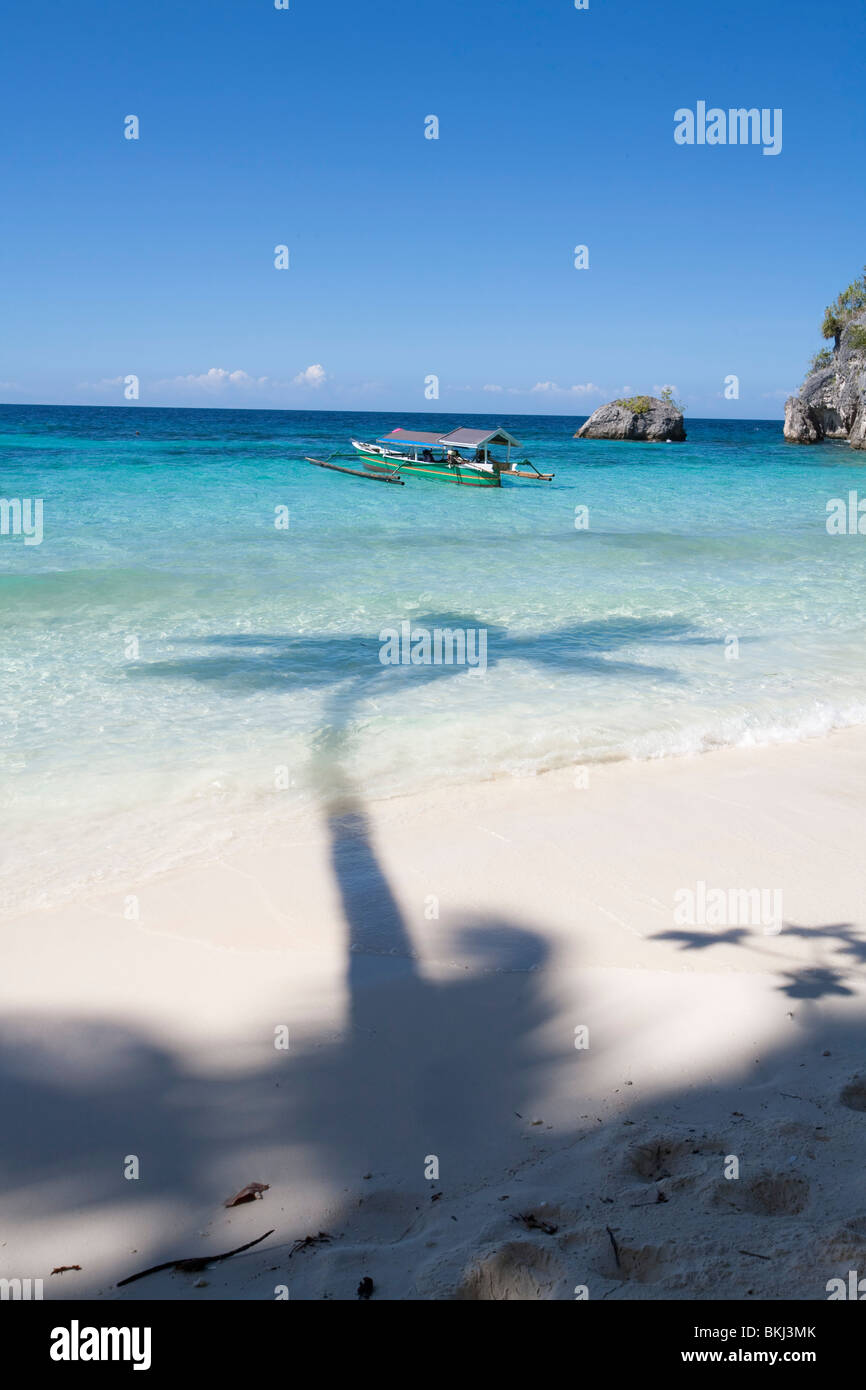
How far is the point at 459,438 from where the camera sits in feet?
134

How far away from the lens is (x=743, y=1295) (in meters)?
2.42

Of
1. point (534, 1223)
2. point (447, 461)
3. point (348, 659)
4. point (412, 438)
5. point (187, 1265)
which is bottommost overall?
point (187, 1265)

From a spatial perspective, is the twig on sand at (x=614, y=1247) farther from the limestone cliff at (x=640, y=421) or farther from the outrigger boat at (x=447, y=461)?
the limestone cliff at (x=640, y=421)

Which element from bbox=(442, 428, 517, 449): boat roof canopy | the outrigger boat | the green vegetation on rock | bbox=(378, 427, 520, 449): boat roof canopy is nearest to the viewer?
the outrigger boat

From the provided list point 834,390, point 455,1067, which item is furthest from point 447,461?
point 834,390

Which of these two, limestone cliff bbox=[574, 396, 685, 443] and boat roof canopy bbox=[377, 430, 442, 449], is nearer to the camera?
boat roof canopy bbox=[377, 430, 442, 449]

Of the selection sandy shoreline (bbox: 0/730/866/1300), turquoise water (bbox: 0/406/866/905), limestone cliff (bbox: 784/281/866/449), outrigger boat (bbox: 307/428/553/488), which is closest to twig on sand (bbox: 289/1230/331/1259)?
sandy shoreline (bbox: 0/730/866/1300)

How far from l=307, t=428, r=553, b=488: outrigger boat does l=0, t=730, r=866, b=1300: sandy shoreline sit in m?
32.9

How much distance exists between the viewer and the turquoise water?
23.7ft

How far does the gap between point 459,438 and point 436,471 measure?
2787 mm

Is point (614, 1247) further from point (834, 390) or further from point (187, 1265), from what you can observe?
point (834, 390)

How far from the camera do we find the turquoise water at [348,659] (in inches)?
285

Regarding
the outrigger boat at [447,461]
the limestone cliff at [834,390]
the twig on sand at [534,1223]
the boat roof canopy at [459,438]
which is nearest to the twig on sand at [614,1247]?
the twig on sand at [534,1223]

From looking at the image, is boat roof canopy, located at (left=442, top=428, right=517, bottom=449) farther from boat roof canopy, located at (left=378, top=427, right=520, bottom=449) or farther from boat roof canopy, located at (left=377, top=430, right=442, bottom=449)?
boat roof canopy, located at (left=377, top=430, right=442, bottom=449)
